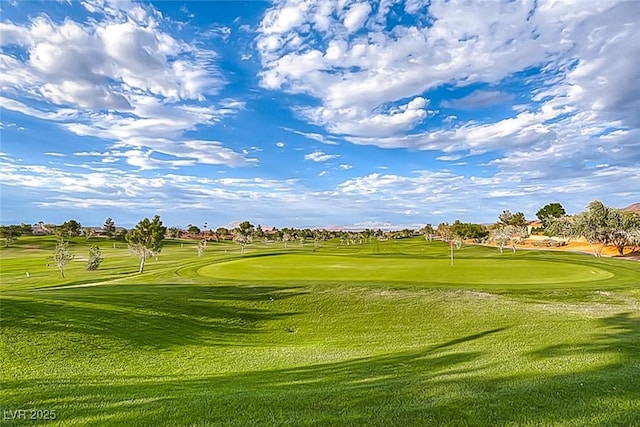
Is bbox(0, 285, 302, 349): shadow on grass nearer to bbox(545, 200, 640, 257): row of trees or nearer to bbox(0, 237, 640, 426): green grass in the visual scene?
bbox(0, 237, 640, 426): green grass

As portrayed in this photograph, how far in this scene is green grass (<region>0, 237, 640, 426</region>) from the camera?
5492 millimetres

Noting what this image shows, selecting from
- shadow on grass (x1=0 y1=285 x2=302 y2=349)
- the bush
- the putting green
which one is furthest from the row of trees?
the bush

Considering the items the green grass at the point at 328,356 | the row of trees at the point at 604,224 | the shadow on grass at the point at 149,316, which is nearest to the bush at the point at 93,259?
the green grass at the point at 328,356

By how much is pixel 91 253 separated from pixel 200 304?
3471 cm

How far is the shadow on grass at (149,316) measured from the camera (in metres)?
10.5

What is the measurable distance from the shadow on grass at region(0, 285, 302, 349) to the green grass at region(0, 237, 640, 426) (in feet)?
0.26

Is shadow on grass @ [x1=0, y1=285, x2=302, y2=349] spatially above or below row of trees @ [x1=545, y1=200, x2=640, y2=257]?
below

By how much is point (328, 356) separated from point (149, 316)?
673 cm

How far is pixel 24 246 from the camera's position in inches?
3100

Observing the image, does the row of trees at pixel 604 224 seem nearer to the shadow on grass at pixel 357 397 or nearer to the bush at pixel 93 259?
the shadow on grass at pixel 357 397

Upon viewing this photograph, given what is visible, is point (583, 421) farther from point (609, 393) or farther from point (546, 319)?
point (546, 319)

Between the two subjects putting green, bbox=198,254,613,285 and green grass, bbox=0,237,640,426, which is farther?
putting green, bbox=198,254,613,285

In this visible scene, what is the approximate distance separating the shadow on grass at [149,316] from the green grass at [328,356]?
79 millimetres

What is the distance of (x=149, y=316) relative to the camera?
13117mm
